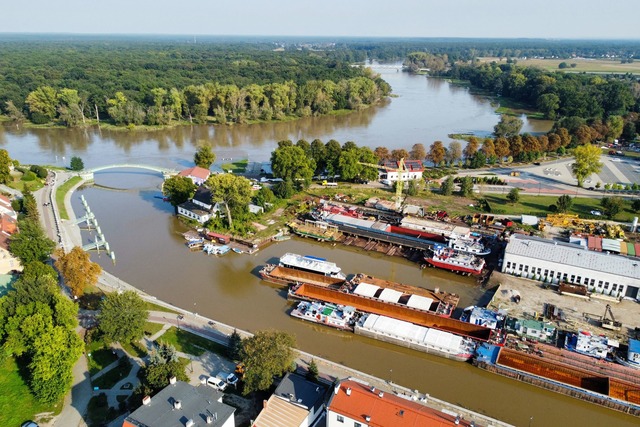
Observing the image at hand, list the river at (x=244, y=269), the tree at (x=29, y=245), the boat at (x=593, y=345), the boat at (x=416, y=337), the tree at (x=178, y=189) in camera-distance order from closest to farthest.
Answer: the river at (x=244, y=269) → the boat at (x=593, y=345) → the boat at (x=416, y=337) → the tree at (x=29, y=245) → the tree at (x=178, y=189)

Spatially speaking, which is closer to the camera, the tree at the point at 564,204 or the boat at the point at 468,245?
the boat at the point at 468,245

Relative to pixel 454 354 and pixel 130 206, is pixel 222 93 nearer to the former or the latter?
pixel 130 206

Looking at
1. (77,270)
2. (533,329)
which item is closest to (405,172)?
(533,329)

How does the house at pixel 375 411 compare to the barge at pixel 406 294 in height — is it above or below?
above

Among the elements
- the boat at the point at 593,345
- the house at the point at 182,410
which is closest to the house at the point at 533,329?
the boat at the point at 593,345

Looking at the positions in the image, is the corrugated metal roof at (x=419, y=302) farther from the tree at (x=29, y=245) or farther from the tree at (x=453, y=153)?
the tree at (x=453, y=153)

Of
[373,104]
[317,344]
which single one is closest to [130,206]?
[317,344]

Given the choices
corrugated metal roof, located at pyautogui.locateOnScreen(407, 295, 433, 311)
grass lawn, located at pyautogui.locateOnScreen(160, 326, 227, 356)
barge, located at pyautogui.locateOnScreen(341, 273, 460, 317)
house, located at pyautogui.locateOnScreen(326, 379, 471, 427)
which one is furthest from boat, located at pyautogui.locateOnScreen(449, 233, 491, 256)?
grass lawn, located at pyautogui.locateOnScreen(160, 326, 227, 356)

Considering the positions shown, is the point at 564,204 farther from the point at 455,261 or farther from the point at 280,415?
the point at 280,415

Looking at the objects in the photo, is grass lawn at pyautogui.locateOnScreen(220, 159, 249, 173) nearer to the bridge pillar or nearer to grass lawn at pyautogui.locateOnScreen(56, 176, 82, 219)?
the bridge pillar
